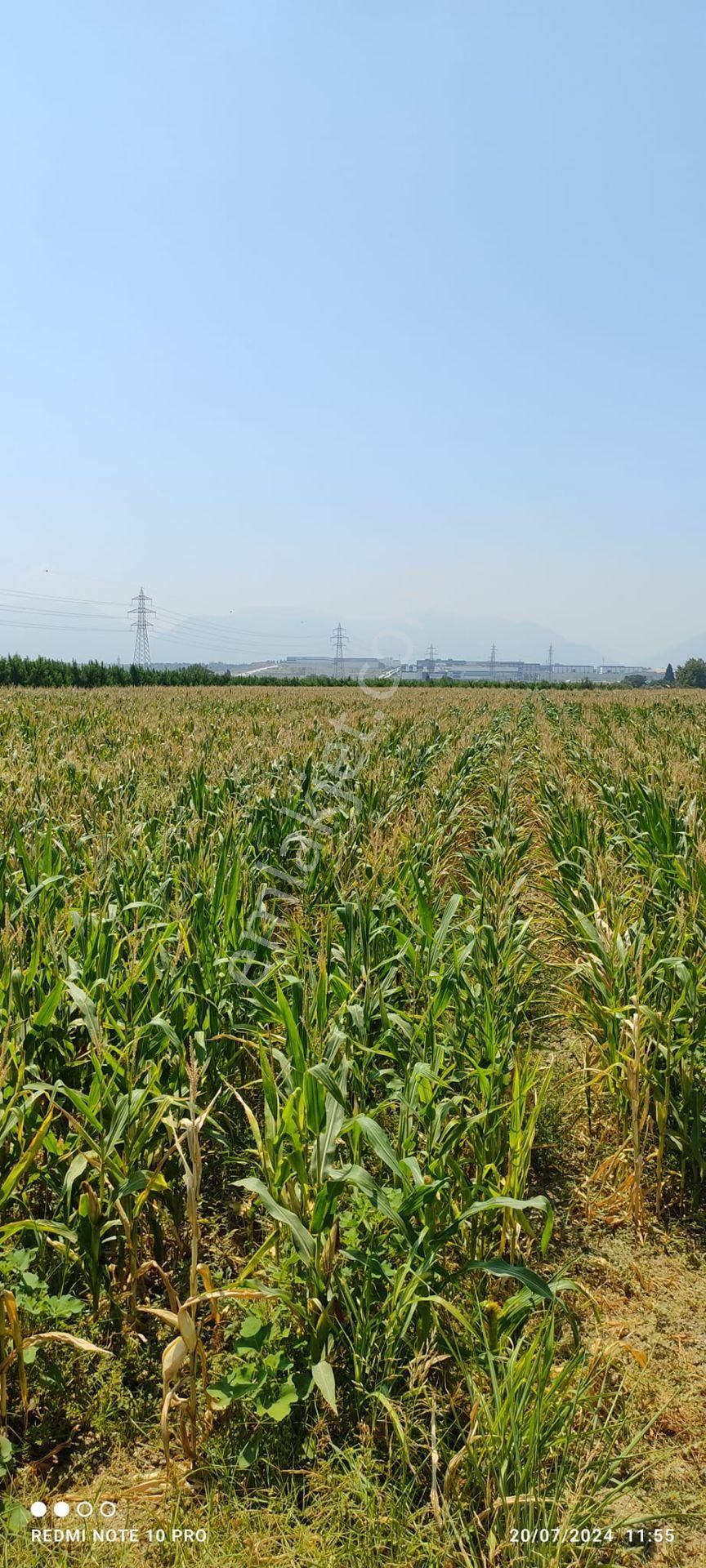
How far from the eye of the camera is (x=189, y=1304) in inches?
65.3

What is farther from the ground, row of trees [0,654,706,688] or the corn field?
row of trees [0,654,706,688]

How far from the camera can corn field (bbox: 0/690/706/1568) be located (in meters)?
1.78

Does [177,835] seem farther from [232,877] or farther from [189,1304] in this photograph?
[189,1304]

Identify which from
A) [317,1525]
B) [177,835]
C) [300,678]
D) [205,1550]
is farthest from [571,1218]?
[300,678]

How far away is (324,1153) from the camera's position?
205 centimetres

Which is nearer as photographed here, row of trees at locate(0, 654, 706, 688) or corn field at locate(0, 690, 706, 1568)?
corn field at locate(0, 690, 706, 1568)

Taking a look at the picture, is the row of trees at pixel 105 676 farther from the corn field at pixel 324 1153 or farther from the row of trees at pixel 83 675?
the corn field at pixel 324 1153

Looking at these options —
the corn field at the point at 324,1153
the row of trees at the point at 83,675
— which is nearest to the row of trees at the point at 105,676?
the row of trees at the point at 83,675

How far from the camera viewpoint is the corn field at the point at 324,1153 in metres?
1.78

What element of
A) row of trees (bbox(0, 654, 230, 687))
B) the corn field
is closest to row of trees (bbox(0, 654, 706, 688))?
row of trees (bbox(0, 654, 230, 687))

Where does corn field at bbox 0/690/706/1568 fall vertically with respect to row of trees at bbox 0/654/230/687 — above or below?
below

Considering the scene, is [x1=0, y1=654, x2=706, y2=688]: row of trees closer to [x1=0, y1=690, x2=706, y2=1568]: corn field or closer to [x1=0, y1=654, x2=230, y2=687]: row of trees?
[x1=0, y1=654, x2=230, y2=687]: row of trees

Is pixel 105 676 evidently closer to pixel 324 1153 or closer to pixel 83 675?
pixel 83 675

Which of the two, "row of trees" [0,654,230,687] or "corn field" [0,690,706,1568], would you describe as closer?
"corn field" [0,690,706,1568]
